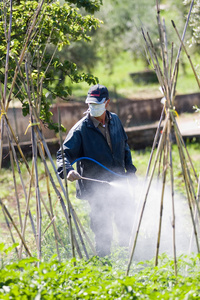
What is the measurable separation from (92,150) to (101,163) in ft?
0.56

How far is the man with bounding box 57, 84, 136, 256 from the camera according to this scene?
15.7 ft

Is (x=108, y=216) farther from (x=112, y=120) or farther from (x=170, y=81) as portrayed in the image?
(x=170, y=81)

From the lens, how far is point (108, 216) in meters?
5.07

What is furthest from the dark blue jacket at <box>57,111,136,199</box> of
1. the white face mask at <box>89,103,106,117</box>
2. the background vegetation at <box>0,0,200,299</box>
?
the background vegetation at <box>0,0,200,299</box>

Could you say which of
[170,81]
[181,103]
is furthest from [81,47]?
[170,81]

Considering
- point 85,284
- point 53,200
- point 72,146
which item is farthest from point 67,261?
point 53,200

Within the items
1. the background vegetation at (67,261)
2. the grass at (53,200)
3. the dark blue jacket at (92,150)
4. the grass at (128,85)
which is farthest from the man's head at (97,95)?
the grass at (128,85)

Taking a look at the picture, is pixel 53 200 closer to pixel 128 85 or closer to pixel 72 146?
pixel 72 146

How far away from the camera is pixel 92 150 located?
15.9 ft

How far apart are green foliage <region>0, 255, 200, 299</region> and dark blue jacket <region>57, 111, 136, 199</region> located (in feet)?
5.49

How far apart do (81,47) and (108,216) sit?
1679cm

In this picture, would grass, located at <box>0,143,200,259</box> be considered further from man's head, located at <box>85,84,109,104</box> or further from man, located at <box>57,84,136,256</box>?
man's head, located at <box>85,84,109,104</box>

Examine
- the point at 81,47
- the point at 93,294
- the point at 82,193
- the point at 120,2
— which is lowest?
the point at 93,294

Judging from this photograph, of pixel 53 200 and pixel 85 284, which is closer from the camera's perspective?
pixel 85 284
